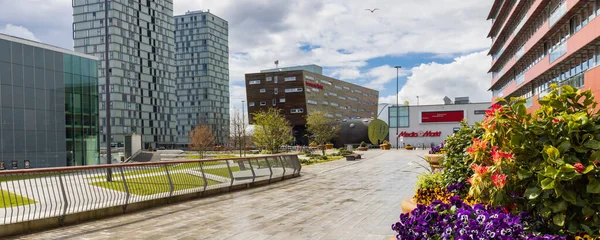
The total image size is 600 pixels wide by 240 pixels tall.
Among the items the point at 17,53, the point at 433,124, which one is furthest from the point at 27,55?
the point at 433,124

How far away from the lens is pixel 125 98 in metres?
91.9

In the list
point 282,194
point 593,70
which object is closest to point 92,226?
point 282,194

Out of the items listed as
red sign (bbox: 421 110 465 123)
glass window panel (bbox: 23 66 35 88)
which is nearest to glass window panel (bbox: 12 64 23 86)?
glass window panel (bbox: 23 66 35 88)

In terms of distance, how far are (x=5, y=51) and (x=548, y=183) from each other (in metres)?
37.6

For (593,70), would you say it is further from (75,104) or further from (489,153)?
(75,104)

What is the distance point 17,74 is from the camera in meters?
32.3

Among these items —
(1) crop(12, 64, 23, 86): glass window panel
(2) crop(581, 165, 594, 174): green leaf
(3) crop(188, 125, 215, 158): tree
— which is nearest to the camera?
(2) crop(581, 165, 594, 174): green leaf

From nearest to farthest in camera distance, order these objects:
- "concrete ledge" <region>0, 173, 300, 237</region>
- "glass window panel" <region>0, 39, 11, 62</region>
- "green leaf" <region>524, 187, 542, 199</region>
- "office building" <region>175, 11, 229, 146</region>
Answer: "green leaf" <region>524, 187, 542, 199</region> → "concrete ledge" <region>0, 173, 300, 237</region> → "glass window panel" <region>0, 39, 11, 62</region> → "office building" <region>175, 11, 229, 146</region>

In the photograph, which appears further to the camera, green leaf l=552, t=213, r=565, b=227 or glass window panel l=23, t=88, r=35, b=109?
glass window panel l=23, t=88, r=35, b=109

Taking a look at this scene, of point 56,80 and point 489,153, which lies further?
point 56,80

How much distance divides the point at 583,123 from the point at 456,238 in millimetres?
1524

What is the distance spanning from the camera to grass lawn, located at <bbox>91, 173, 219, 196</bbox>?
35.4 feet

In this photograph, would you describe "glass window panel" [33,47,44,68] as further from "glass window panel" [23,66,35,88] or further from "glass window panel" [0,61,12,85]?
"glass window panel" [0,61,12,85]

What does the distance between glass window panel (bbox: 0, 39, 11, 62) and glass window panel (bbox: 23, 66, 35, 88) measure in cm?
146
